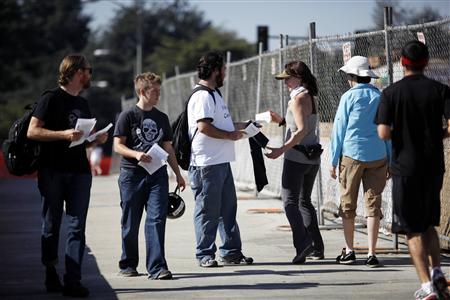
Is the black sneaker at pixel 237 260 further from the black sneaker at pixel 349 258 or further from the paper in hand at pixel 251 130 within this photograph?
the paper in hand at pixel 251 130

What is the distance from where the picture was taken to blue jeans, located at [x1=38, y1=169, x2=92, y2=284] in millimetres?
8648

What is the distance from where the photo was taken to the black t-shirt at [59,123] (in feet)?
28.3

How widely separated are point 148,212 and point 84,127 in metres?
1.29

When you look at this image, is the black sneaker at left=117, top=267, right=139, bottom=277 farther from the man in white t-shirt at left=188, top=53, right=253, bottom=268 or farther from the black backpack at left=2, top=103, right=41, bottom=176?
the black backpack at left=2, top=103, right=41, bottom=176

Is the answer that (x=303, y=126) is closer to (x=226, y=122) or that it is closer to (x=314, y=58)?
(x=226, y=122)

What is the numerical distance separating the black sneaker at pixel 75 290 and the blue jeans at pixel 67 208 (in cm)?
9

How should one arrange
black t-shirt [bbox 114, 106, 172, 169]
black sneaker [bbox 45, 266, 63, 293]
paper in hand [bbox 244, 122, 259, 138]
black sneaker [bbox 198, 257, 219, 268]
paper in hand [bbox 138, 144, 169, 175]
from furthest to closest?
black sneaker [bbox 198, 257, 219, 268] < paper in hand [bbox 244, 122, 259, 138] < black t-shirt [bbox 114, 106, 172, 169] < paper in hand [bbox 138, 144, 169, 175] < black sneaker [bbox 45, 266, 63, 293]

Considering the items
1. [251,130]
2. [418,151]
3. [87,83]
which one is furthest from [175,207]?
[418,151]

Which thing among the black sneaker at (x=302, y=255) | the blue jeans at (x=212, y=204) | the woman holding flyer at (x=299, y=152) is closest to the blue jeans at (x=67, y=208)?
the blue jeans at (x=212, y=204)

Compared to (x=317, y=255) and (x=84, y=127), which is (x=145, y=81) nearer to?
(x=84, y=127)

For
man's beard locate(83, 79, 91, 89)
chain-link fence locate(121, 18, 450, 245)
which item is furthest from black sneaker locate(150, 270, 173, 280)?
chain-link fence locate(121, 18, 450, 245)

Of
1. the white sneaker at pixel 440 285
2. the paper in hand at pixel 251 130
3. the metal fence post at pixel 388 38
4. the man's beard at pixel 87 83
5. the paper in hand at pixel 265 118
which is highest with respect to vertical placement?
the metal fence post at pixel 388 38

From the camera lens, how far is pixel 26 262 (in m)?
10.8

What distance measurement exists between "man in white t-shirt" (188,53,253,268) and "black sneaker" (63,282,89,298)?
5.80 ft
